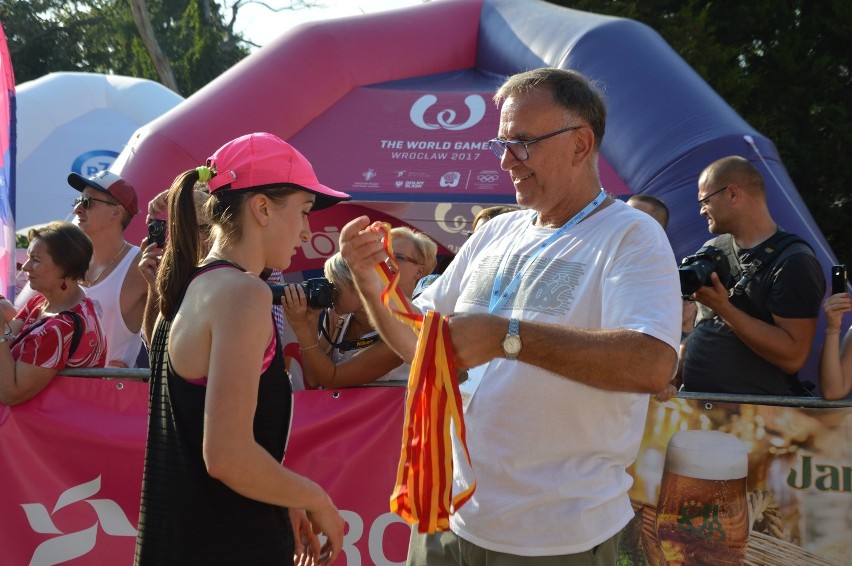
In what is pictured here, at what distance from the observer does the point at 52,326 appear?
4121mm

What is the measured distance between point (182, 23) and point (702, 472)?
26.7m

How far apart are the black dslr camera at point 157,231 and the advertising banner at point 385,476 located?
0.74 meters

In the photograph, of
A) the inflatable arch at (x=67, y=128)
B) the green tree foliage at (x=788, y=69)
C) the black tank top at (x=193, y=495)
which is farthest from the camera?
the inflatable arch at (x=67, y=128)

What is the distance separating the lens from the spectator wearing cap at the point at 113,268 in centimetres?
490

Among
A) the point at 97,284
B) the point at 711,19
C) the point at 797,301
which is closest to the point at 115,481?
the point at 97,284

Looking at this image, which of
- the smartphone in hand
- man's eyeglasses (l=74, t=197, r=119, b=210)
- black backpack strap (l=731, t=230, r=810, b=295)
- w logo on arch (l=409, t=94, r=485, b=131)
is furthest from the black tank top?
w logo on arch (l=409, t=94, r=485, b=131)

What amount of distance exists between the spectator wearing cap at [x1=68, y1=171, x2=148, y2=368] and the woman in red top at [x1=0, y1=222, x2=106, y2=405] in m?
0.42

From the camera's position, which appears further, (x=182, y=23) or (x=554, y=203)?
(x=182, y=23)

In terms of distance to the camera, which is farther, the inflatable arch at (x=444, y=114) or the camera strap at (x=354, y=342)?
the inflatable arch at (x=444, y=114)

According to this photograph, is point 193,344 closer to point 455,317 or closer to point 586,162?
point 455,317

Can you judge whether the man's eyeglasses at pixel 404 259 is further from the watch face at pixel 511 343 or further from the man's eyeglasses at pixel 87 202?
the watch face at pixel 511 343

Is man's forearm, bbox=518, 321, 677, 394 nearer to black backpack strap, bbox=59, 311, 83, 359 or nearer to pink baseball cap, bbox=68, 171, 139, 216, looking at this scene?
black backpack strap, bbox=59, 311, 83, 359

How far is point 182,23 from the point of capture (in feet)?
91.2

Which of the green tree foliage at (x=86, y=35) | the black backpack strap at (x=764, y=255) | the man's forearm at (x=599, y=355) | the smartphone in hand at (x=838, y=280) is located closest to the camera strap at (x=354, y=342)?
the black backpack strap at (x=764, y=255)
